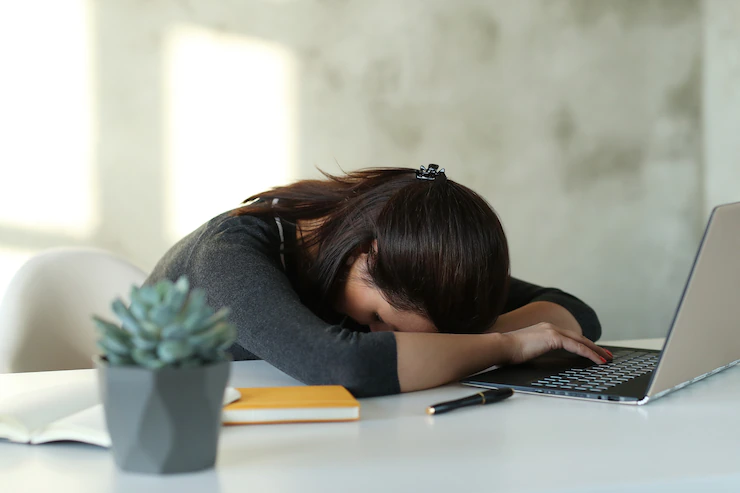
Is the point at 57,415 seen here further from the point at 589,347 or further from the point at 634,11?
the point at 634,11

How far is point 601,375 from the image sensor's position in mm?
1036

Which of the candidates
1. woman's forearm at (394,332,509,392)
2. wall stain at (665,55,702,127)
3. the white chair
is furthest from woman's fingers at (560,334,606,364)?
wall stain at (665,55,702,127)

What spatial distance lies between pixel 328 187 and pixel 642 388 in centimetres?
65

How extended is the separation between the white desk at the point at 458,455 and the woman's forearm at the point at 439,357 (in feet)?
0.22

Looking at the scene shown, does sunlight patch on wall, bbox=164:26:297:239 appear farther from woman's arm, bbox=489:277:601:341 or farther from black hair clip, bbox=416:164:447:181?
black hair clip, bbox=416:164:447:181

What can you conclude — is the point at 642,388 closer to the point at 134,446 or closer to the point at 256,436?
the point at 256,436

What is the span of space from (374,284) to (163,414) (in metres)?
0.69

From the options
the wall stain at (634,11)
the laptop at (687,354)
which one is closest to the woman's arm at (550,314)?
the laptop at (687,354)

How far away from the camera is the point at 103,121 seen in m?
2.57

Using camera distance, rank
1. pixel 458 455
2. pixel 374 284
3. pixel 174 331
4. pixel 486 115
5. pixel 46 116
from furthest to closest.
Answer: pixel 486 115
pixel 46 116
pixel 374 284
pixel 458 455
pixel 174 331

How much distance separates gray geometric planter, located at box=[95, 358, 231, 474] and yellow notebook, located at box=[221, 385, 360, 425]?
16cm

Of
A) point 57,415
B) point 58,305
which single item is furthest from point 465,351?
point 58,305

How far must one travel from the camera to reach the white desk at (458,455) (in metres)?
0.59

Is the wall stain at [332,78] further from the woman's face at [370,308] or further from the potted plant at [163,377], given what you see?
the potted plant at [163,377]
